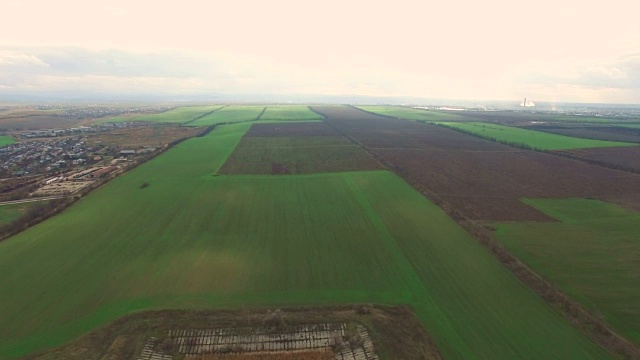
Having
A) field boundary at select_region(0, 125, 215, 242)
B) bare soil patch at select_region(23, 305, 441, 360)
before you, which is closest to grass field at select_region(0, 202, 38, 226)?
field boundary at select_region(0, 125, 215, 242)

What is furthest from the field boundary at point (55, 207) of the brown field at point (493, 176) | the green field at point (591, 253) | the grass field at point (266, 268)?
the green field at point (591, 253)

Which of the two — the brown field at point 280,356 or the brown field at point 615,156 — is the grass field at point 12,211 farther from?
the brown field at point 615,156

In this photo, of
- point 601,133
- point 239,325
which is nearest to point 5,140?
point 239,325

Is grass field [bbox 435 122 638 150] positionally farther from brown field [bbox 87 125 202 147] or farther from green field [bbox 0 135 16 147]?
green field [bbox 0 135 16 147]

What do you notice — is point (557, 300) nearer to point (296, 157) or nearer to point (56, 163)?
point (296, 157)

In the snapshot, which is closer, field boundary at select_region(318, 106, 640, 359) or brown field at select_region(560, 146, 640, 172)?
field boundary at select_region(318, 106, 640, 359)

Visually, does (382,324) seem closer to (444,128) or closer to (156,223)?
(156,223)

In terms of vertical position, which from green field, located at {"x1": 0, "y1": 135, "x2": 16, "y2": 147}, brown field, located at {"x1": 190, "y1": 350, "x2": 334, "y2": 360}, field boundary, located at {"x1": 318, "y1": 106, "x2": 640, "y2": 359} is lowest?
brown field, located at {"x1": 190, "y1": 350, "x2": 334, "y2": 360}
